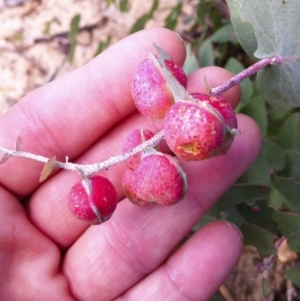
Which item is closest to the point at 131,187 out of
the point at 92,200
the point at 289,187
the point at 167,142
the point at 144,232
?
the point at 92,200

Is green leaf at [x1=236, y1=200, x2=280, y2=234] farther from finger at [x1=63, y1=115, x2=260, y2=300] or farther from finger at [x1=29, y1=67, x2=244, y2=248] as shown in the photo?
finger at [x1=29, y1=67, x2=244, y2=248]

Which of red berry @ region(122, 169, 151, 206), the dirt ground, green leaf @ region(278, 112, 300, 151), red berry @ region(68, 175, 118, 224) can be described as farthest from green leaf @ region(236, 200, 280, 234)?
the dirt ground

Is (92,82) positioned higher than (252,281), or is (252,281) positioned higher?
(92,82)

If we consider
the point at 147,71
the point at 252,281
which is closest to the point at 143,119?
the point at 147,71

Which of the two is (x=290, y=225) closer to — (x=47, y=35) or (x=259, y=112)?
(x=259, y=112)

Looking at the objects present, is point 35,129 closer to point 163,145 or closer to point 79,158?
point 79,158
